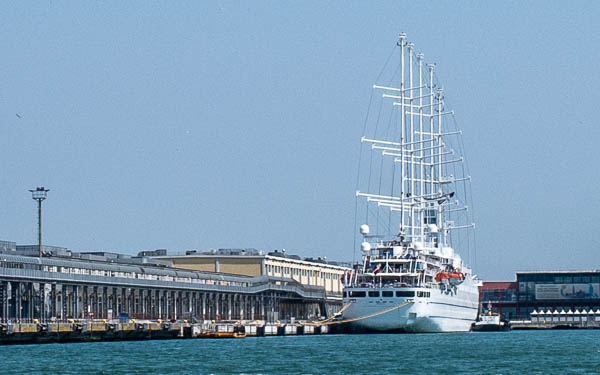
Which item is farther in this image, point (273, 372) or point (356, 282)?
point (356, 282)

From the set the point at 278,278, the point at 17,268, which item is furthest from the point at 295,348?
the point at 278,278

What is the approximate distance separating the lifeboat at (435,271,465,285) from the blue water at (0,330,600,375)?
3748cm

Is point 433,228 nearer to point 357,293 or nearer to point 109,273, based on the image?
point 357,293

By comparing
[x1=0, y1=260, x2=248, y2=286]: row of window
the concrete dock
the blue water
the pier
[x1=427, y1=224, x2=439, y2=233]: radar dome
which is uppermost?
[x1=427, y1=224, x2=439, y2=233]: radar dome

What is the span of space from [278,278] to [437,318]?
5142cm

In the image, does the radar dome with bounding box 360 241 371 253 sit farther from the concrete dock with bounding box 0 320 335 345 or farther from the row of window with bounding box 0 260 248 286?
the row of window with bounding box 0 260 248 286

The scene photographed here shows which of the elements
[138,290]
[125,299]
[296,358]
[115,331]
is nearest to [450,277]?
[138,290]

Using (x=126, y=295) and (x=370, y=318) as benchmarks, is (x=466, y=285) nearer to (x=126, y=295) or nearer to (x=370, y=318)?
(x=370, y=318)

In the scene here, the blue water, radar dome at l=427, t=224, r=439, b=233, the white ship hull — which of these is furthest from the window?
the blue water

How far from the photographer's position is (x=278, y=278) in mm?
179750

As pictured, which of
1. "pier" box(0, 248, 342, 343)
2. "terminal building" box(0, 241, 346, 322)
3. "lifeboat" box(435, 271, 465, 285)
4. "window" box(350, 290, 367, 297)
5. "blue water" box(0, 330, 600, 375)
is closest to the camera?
"blue water" box(0, 330, 600, 375)

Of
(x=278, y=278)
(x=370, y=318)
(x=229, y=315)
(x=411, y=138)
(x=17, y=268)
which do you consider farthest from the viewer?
(x=278, y=278)

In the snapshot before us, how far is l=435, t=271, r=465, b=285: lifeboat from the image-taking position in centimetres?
13538

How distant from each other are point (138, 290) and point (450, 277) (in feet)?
110
